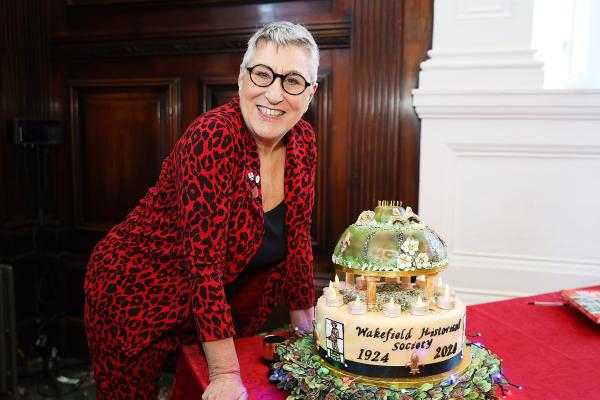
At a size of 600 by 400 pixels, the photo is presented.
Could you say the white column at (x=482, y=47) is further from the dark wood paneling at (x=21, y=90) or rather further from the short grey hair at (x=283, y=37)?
the dark wood paneling at (x=21, y=90)

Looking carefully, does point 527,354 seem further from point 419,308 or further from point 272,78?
point 272,78

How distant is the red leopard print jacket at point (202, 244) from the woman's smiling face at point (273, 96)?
5 centimetres

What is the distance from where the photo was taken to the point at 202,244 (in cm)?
138

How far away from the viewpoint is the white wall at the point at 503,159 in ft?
7.66

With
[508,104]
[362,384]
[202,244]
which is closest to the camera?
[362,384]

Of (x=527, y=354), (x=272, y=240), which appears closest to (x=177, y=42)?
(x=272, y=240)

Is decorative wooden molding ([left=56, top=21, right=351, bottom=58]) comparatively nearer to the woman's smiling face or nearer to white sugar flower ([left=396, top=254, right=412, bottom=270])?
the woman's smiling face

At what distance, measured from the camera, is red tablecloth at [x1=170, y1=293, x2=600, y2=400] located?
4.20 feet

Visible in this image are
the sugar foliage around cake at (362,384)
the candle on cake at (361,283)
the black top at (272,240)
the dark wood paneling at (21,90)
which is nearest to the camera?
the sugar foliage around cake at (362,384)

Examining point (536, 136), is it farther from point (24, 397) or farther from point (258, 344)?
point (24, 397)

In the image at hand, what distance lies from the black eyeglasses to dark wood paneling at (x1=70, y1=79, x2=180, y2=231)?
5.29 ft

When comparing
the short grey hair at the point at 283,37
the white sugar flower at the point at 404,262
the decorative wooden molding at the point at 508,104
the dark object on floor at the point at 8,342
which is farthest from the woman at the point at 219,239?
the dark object on floor at the point at 8,342

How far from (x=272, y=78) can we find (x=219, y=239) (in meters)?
0.43

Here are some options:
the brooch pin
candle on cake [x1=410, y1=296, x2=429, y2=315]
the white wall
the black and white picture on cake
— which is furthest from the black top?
the white wall
